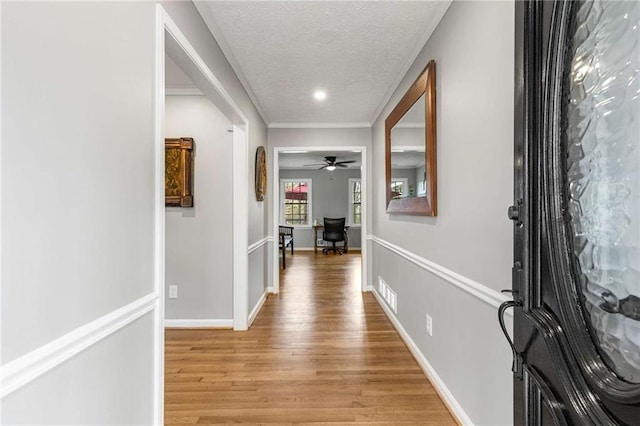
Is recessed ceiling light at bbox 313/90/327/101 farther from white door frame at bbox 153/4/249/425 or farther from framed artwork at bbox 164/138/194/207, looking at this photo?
framed artwork at bbox 164/138/194/207

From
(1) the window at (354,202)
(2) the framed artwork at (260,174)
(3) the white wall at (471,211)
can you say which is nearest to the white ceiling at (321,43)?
(3) the white wall at (471,211)

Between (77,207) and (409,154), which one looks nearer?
(77,207)

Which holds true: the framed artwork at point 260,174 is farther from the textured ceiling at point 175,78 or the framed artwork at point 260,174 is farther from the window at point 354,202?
the window at point 354,202

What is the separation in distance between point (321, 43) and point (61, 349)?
2234 mm

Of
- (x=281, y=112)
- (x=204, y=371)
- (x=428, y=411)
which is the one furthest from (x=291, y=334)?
(x=281, y=112)

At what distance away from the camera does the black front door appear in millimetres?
591

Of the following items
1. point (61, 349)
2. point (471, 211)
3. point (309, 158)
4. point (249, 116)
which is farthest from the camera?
point (309, 158)

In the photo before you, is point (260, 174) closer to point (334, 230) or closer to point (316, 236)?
point (334, 230)

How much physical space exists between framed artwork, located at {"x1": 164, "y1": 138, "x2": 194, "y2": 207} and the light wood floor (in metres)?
1.28

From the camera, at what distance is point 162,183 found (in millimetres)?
1484

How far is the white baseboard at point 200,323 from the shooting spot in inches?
128

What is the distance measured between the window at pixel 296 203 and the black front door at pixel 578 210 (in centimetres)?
889

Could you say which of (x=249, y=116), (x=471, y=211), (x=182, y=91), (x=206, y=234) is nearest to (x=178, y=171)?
(x=206, y=234)

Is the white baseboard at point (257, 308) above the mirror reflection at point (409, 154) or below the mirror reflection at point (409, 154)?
below
